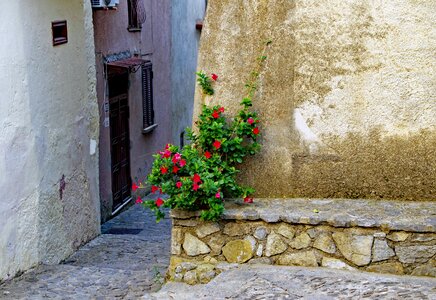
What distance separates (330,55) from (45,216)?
3.34 m

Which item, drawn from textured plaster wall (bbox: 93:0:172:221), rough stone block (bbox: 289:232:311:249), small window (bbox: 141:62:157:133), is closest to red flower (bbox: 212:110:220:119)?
rough stone block (bbox: 289:232:311:249)

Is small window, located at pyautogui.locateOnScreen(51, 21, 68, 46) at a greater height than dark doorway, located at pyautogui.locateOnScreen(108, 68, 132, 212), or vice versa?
small window, located at pyautogui.locateOnScreen(51, 21, 68, 46)

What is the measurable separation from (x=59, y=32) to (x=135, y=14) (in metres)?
4.51

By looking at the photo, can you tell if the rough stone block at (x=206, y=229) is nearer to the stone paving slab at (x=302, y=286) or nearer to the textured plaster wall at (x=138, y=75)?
the stone paving slab at (x=302, y=286)

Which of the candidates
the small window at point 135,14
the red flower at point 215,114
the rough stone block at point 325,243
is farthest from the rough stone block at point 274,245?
the small window at point 135,14

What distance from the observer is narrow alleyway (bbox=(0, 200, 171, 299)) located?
22.2ft

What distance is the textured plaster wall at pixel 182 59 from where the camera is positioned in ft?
53.6

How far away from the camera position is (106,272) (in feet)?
24.8

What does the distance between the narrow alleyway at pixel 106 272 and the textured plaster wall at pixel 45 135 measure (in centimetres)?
16

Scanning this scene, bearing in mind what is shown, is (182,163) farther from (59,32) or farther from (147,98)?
(147,98)

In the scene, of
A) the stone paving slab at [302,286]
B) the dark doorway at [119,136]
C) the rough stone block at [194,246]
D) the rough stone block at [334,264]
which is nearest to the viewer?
the stone paving slab at [302,286]

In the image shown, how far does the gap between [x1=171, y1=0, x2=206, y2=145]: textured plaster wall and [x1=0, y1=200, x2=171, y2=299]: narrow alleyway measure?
577 centimetres

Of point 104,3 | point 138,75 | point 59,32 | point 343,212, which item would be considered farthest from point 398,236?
point 138,75

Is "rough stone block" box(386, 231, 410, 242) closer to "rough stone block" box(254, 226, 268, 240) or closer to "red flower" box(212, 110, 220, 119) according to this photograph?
"rough stone block" box(254, 226, 268, 240)
